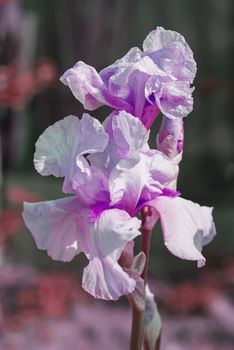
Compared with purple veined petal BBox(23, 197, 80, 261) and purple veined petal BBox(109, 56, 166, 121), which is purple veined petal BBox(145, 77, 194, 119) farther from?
purple veined petal BBox(23, 197, 80, 261)

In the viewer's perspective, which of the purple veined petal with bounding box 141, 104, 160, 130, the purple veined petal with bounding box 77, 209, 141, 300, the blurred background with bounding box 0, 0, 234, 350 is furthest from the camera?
the blurred background with bounding box 0, 0, 234, 350

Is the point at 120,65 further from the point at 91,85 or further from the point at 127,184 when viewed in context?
the point at 127,184

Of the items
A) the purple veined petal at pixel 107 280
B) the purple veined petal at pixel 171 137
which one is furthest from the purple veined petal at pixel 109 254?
the purple veined petal at pixel 171 137

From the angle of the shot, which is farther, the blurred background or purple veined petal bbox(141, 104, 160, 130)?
the blurred background

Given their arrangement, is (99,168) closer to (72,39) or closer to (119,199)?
(119,199)

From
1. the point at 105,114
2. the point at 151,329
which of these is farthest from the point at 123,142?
the point at 105,114

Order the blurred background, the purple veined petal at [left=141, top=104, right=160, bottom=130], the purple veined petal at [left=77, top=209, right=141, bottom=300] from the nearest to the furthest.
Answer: the purple veined petal at [left=77, top=209, right=141, bottom=300] < the purple veined petal at [left=141, top=104, right=160, bottom=130] < the blurred background

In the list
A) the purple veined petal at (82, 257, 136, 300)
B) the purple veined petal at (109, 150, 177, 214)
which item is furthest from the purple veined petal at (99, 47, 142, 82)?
the purple veined petal at (82, 257, 136, 300)

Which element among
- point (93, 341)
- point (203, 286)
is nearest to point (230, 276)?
point (203, 286)
